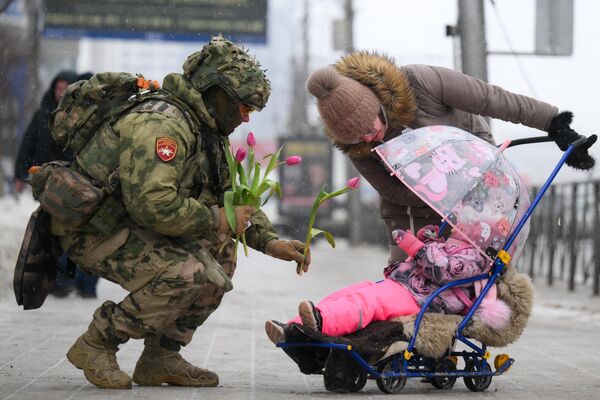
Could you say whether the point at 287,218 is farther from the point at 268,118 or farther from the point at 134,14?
the point at 268,118

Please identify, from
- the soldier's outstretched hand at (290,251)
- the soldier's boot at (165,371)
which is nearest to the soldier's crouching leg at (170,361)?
the soldier's boot at (165,371)

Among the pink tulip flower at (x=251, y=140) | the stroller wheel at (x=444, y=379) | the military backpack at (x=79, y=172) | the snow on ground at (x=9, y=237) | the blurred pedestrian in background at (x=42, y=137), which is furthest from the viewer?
the snow on ground at (x=9, y=237)

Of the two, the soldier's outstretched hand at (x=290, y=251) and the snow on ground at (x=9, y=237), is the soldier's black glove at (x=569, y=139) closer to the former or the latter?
the soldier's outstretched hand at (x=290, y=251)

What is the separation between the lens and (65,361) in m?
6.53

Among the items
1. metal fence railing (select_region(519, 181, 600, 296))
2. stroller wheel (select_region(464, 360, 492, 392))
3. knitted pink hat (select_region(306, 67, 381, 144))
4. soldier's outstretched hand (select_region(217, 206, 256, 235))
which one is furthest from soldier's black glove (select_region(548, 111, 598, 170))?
metal fence railing (select_region(519, 181, 600, 296))

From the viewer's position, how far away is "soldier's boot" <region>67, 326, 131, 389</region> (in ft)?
17.4

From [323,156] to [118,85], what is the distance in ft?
108

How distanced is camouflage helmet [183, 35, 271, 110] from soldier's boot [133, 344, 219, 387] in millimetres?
1214

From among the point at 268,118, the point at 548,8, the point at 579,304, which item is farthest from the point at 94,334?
the point at 268,118

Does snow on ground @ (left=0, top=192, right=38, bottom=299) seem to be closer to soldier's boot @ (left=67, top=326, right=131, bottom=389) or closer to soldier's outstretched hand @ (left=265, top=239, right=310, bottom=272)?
soldier's boot @ (left=67, top=326, right=131, bottom=389)

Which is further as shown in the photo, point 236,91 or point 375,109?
point 375,109

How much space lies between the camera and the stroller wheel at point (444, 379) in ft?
18.0

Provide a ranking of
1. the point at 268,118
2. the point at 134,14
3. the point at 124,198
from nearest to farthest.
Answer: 1. the point at 124,198
2. the point at 134,14
3. the point at 268,118

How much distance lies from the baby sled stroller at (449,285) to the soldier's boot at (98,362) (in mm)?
757
